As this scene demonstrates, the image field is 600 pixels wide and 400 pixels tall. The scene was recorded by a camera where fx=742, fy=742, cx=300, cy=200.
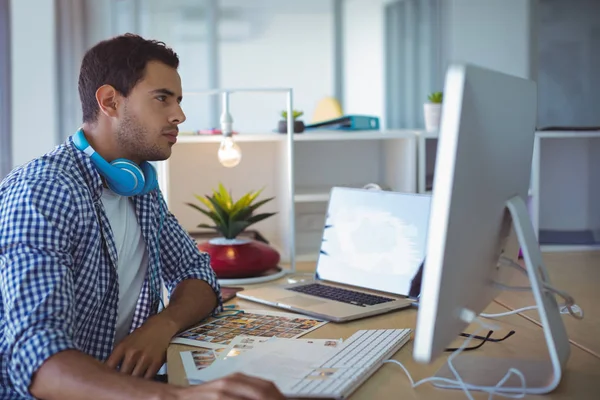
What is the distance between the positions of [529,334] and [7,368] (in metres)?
0.93

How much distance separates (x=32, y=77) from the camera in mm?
3863

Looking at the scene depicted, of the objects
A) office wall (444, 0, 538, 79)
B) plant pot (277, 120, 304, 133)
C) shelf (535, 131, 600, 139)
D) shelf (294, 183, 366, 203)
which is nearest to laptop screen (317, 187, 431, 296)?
shelf (294, 183, 366, 203)

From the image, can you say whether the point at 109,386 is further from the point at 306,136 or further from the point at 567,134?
the point at 567,134

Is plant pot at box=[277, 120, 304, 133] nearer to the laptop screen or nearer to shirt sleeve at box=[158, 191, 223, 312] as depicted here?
the laptop screen

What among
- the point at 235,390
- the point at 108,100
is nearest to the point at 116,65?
the point at 108,100

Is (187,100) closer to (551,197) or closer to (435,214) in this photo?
(551,197)

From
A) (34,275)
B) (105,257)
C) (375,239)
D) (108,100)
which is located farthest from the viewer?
(375,239)

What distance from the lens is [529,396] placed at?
3.42 feet

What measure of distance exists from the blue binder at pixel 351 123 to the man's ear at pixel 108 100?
3.72ft

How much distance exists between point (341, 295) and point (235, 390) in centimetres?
76

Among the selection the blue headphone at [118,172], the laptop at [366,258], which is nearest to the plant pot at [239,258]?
the laptop at [366,258]

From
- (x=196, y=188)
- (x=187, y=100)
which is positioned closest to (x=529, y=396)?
(x=196, y=188)

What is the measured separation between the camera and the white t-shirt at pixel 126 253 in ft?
4.99

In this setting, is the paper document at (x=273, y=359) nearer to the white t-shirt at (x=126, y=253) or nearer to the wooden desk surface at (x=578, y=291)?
the white t-shirt at (x=126, y=253)
